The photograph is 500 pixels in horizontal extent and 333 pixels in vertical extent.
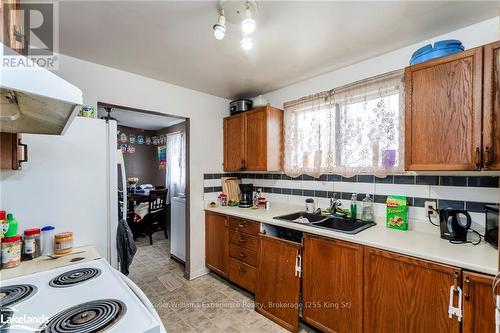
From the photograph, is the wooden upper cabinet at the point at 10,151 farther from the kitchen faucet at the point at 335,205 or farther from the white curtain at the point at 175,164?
the white curtain at the point at 175,164

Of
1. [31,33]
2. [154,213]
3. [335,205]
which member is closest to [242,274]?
[335,205]

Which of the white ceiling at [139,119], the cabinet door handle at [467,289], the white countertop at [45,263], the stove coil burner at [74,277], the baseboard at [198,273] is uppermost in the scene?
the white ceiling at [139,119]

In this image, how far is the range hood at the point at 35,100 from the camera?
1.89 ft

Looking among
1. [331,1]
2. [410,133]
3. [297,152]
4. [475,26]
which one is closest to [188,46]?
[331,1]

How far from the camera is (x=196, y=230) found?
2834mm

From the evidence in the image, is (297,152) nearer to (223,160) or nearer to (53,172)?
(223,160)

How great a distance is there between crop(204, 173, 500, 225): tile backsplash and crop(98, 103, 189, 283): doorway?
0.89 metres

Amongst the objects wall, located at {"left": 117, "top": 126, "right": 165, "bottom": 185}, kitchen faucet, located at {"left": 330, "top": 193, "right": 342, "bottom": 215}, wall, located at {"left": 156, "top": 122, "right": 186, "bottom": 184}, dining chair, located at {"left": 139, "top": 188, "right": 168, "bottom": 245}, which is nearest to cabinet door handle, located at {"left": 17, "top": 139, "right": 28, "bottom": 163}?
kitchen faucet, located at {"left": 330, "top": 193, "right": 342, "bottom": 215}

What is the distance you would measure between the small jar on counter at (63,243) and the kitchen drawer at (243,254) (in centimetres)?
149

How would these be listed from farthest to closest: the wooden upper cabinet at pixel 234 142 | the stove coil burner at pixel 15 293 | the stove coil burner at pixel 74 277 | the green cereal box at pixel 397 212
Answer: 1. the wooden upper cabinet at pixel 234 142
2. the green cereal box at pixel 397 212
3. the stove coil burner at pixel 74 277
4. the stove coil burner at pixel 15 293

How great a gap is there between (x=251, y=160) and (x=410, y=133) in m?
1.63

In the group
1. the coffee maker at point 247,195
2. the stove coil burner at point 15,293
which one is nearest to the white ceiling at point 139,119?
the coffee maker at point 247,195

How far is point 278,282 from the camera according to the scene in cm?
195

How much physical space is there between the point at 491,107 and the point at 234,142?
233cm
